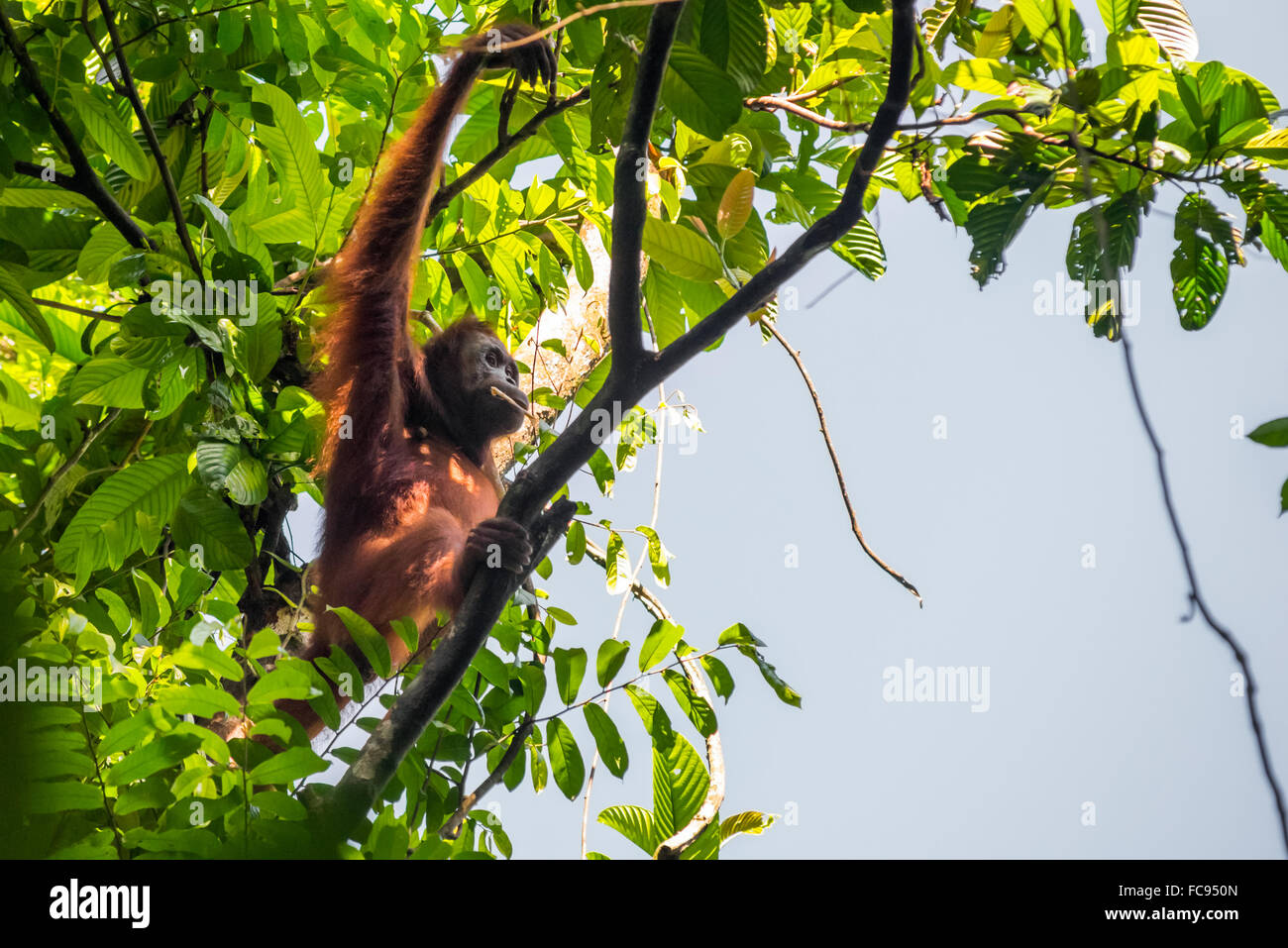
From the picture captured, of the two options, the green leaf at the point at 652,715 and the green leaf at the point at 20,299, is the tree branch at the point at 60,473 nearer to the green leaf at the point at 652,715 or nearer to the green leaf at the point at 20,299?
the green leaf at the point at 20,299

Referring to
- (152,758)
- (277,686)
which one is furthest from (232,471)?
(152,758)

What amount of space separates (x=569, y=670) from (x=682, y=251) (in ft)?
3.95

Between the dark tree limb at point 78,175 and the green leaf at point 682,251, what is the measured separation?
1536 mm

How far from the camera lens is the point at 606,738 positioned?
2.92 meters

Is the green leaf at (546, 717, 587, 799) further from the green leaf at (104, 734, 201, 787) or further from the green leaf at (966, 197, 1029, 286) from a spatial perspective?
the green leaf at (966, 197, 1029, 286)

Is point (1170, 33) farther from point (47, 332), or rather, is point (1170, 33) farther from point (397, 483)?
point (397, 483)

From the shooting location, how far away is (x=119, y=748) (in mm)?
2252

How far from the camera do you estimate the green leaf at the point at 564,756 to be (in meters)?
3.02

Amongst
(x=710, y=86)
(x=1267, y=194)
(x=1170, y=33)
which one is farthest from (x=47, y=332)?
(x=1267, y=194)

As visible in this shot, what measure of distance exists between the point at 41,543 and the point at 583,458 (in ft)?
6.41

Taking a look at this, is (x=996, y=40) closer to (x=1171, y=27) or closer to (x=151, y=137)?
(x=1171, y=27)

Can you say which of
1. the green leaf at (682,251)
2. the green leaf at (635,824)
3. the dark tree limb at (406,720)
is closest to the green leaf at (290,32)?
the green leaf at (682,251)

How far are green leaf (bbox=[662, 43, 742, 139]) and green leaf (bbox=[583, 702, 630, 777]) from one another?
1566 millimetres

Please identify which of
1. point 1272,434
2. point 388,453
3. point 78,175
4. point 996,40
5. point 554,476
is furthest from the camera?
point 388,453
